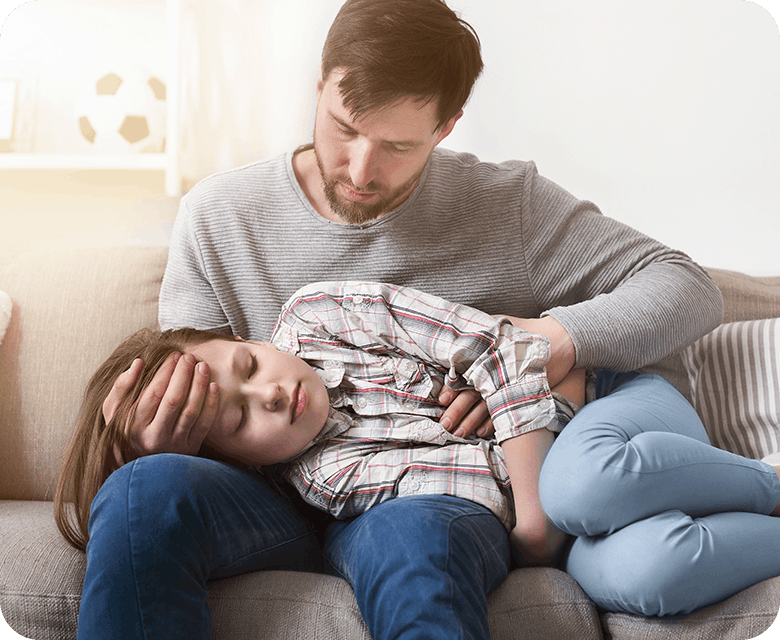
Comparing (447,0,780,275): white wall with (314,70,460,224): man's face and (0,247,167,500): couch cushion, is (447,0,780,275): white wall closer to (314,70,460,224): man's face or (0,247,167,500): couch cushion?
(314,70,460,224): man's face

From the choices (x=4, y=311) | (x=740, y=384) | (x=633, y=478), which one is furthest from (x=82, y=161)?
(x=740, y=384)

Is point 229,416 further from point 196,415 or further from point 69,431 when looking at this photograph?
point 69,431

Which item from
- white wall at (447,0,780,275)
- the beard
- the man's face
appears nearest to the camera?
the man's face

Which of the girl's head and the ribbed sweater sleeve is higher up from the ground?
the ribbed sweater sleeve

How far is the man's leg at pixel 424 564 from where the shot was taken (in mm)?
712

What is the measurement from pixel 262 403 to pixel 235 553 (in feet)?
0.69

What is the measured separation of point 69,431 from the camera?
124cm

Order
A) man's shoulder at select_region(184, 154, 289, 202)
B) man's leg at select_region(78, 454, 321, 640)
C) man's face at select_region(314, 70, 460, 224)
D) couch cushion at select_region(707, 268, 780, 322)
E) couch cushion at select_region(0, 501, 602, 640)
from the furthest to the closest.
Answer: couch cushion at select_region(707, 268, 780, 322), man's shoulder at select_region(184, 154, 289, 202), man's face at select_region(314, 70, 460, 224), couch cushion at select_region(0, 501, 602, 640), man's leg at select_region(78, 454, 321, 640)

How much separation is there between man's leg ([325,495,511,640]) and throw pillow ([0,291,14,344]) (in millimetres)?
821

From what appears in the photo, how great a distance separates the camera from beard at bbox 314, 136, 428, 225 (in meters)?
1.14

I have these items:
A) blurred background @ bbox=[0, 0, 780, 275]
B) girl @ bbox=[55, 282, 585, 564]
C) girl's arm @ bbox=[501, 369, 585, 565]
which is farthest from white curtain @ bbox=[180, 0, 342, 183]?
girl's arm @ bbox=[501, 369, 585, 565]

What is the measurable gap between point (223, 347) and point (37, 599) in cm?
41

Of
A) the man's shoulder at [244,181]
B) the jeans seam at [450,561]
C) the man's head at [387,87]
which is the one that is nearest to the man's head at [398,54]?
the man's head at [387,87]

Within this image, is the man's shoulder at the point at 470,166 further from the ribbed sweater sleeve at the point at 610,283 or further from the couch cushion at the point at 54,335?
the couch cushion at the point at 54,335
